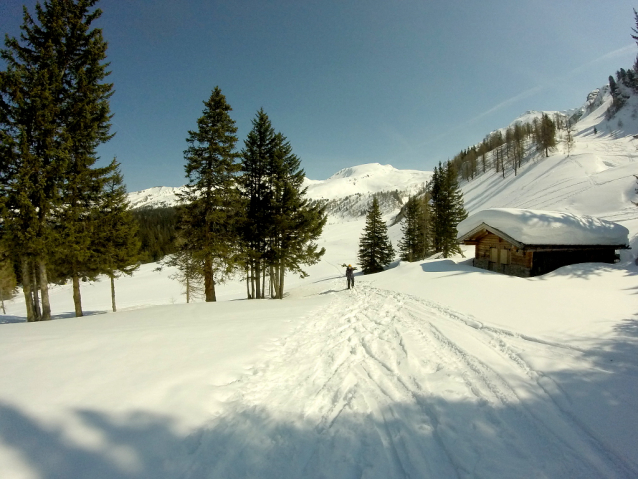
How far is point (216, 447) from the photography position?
3.18 metres

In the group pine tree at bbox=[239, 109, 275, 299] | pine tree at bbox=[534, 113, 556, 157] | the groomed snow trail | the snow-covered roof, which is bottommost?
the groomed snow trail

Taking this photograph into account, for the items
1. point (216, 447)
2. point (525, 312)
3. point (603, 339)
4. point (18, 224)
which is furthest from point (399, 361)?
point (18, 224)

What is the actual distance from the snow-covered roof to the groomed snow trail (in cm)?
1205

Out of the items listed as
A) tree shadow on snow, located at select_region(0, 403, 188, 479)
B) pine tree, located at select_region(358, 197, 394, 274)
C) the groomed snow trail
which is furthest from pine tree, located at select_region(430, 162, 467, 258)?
tree shadow on snow, located at select_region(0, 403, 188, 479)

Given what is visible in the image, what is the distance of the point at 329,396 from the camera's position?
14.5ft

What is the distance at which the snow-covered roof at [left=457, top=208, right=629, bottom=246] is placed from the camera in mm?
15680

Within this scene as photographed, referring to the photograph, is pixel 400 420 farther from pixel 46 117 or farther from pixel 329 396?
pixel 46 117

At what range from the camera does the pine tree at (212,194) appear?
564 inches

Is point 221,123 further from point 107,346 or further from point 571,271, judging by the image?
point 571,271

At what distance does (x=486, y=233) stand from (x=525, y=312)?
1269 centimetres

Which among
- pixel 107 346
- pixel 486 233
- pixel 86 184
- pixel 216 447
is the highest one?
pixel 86 184

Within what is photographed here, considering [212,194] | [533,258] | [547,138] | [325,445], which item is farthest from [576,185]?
[325,445]

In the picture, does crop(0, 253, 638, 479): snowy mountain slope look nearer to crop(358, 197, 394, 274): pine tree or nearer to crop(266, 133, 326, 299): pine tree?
crop(266, 133, 326, 299): pine tree

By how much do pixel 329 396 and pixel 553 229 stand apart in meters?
18.8
